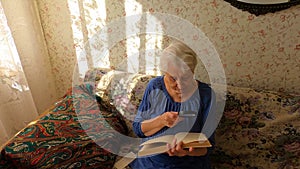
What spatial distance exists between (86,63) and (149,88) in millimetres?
757

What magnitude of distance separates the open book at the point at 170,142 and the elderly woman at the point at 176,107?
4 centimetres

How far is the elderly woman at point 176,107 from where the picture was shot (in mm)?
1170

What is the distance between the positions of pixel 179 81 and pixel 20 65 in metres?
1.05

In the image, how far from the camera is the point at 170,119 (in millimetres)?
1210

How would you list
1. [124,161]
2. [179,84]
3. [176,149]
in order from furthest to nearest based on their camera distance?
1. [124,161]
2. [179,84]
3. [176,149]

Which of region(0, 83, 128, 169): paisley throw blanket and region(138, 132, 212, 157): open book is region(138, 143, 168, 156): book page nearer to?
region(138, 132, 212, 157): open book

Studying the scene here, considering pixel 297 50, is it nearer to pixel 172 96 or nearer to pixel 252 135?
pixel 252 135

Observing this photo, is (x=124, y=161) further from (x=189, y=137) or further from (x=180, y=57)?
(x=180, y=57)

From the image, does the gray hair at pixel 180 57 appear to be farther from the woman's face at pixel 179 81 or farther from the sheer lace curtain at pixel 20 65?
the sheer lace curtain at pixel 20 65

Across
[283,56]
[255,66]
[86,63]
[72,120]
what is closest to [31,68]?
[86,63]

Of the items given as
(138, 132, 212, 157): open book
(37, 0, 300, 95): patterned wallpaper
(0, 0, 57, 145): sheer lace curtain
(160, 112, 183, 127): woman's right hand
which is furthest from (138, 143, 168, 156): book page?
(0, 0, 57, 145): sheer lace curtain

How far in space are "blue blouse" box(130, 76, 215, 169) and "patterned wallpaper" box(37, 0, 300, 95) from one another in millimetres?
358

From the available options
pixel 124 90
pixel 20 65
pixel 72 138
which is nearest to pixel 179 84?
pixel 124 90

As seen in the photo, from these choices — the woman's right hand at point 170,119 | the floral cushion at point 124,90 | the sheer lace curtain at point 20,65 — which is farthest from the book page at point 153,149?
the sheer lace curtain at point 20,65
